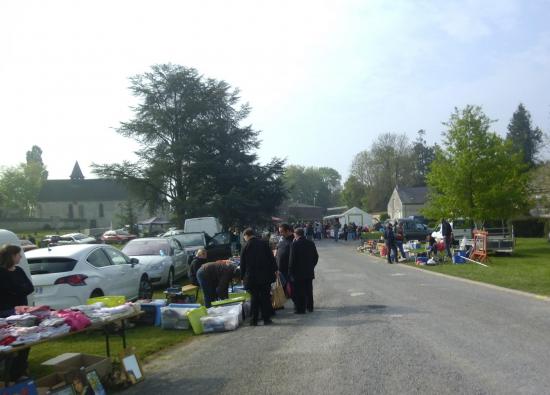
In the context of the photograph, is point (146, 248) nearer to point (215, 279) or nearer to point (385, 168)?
point (215, 279)

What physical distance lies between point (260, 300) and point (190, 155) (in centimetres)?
3802

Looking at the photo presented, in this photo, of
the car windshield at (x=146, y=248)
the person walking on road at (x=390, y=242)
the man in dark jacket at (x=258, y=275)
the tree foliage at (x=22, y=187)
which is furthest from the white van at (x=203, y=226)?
the tree foliage at (x=22, y=187)

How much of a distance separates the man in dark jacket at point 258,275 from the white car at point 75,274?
3173 millimetres

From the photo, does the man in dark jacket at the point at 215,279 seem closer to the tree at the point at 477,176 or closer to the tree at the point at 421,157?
the tree at the point at 477,176

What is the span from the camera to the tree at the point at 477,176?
29.9 m

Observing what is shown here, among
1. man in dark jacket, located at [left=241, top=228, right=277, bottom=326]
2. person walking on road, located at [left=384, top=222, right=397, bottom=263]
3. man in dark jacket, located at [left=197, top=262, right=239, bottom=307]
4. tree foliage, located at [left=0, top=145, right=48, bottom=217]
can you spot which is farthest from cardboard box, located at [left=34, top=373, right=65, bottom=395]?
tree foliage, located at [left=0, top=145, right=48, bottom=217]

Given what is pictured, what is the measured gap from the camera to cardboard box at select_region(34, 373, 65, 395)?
580cm

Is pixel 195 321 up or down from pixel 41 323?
down

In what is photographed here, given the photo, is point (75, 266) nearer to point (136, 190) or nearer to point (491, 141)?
point (491, 141)

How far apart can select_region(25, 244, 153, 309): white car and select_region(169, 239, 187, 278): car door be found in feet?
19.2

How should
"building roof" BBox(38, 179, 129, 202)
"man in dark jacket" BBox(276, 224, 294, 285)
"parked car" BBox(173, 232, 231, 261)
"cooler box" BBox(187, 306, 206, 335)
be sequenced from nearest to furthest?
1. "cooler box" BBox(187, 306, 206, 335)
2. "man in dark jacket" BBox(276, 224, 294, 285)
3. "parked car" BBox(173, 232, 231, 261)
4. "building roof" BBox(38, 179, 129, 202)

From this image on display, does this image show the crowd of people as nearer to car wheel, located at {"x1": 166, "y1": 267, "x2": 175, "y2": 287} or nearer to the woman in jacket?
car wheel, located at {"x1": 166, "y1": 267, "x2": 175, "y2": 287}

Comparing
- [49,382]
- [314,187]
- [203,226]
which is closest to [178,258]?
[203,226]

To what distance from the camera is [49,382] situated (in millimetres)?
5984
